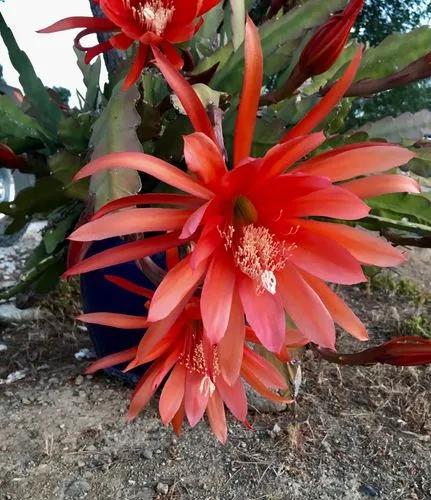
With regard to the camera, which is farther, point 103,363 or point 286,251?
point 103,363

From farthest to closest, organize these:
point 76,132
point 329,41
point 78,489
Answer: point 78,489, point 76,132, point 329,41

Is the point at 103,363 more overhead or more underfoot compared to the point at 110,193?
more underfoot

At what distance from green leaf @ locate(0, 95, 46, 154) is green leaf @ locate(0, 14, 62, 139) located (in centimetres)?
4

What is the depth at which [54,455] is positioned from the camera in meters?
0.97

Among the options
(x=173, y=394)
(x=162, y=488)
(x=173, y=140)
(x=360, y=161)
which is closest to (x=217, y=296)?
(x=360, y=161)

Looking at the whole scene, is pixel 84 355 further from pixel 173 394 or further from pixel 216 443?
pixel 173 394

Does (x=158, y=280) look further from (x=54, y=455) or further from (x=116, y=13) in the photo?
(x=54, y=455)

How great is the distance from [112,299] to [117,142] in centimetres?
48

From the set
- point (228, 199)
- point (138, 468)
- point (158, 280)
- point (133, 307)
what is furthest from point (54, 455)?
point (228, 199)

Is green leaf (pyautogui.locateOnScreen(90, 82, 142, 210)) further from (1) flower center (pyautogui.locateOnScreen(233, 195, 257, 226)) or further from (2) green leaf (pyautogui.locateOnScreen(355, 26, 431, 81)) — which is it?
(2) green leaf (pyautogui.locateOnScreen(355, 26, 431, 81))

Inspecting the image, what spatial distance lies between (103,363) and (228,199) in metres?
0.34

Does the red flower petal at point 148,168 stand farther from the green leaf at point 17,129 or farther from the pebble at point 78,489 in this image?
the pebble at point 78,489

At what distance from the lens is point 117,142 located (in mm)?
575

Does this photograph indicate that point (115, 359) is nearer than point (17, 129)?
Yes
